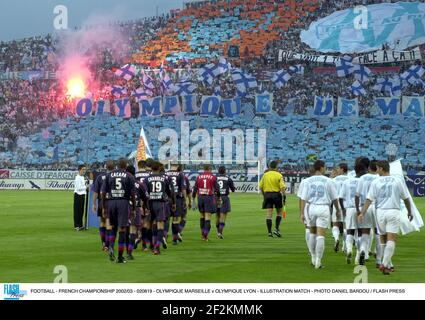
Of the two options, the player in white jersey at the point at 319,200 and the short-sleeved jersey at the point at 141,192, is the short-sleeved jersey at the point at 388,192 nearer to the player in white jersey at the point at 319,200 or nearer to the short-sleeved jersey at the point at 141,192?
the player in white jersey at the point at 319,200

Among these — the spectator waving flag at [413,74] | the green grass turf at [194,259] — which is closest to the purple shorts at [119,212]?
the green grass turf at [194,259]

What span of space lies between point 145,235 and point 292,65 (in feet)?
204

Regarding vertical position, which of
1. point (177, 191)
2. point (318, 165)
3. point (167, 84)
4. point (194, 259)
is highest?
point (167, 84)

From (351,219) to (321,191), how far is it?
230cm

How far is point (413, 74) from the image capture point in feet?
234

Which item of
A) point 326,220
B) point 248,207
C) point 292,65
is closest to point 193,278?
point 326,220

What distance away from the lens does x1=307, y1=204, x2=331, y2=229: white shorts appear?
1808 cm

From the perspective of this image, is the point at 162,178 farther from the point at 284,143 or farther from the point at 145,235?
the point at 284,143

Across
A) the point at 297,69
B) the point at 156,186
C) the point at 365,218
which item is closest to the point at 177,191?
the point at 156,186

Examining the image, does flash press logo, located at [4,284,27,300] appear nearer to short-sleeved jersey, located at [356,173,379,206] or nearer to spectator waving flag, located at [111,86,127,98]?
short-sleeved jersey, located at [356,173,379,206]

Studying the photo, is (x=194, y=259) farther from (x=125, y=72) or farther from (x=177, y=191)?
(x=125, y=72)

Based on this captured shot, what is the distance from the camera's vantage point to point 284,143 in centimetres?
7188

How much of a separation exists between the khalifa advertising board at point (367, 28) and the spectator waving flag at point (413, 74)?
1218cm

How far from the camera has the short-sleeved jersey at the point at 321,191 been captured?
18094mm
